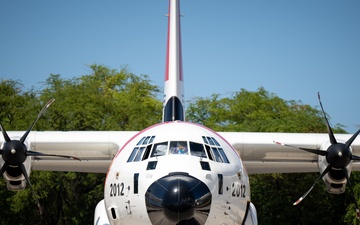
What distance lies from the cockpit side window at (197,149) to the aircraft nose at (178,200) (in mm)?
961

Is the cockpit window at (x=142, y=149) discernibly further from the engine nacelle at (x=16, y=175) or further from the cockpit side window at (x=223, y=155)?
the engine nacelle at (x=16, y=175)

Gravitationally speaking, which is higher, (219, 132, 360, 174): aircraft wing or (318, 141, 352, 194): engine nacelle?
(219, 132, 360, 174): aircraft wing

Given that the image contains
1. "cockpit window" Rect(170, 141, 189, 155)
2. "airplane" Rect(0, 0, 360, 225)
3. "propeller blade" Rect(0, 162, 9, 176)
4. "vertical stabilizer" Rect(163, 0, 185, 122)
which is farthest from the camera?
"vertical stabilizer" Rect(163, 0, 185, 122)

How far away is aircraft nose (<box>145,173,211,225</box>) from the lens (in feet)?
38.2

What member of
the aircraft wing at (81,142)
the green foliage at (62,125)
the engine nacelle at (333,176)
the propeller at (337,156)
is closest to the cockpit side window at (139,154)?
the propeller at (337,156)

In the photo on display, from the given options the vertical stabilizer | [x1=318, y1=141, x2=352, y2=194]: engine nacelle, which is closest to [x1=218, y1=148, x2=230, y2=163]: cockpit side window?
the vertical stabilizer

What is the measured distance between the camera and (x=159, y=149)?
13109 millimetres

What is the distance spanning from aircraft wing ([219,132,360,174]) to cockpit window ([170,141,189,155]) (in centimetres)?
533

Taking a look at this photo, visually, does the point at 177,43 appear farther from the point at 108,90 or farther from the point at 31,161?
the point at 108,90

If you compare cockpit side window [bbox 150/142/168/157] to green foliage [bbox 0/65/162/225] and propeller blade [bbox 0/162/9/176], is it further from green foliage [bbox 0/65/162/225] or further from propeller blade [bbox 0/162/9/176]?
green foliage [bbox 0/65/162/225]

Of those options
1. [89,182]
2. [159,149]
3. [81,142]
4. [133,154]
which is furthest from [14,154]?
[89,182]

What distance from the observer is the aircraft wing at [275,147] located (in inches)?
727

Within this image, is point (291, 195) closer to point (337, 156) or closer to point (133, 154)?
point (337, 156)

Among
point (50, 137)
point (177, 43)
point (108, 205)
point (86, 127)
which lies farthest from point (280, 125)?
point (108, 205)
